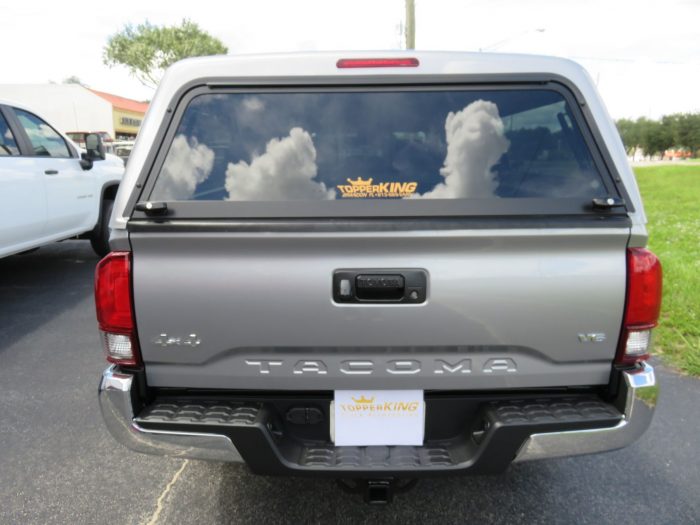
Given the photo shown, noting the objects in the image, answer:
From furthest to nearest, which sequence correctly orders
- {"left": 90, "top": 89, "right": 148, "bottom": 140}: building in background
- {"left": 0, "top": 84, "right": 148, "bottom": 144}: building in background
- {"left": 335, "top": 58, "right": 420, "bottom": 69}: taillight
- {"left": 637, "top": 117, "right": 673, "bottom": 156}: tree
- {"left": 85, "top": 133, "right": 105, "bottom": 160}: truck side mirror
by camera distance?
{"left": 637, "top": 117, "right": 673, "bottom": 156}: tree
{"left": 90, "top": 89, "right": 148, "bottom": 140}: building in background
{"left": 0, "top": 84, "right": 148, "bottom": 144}: building in background
{"left": 85, "top": 133, "right": 105, "bottom": 160}: truck side mirror
{"left": 335, "top": 58, "right": 420, "bottom": 69}: taillight

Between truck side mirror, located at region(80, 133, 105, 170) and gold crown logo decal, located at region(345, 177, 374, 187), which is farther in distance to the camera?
truck side mirror, located at region(80, 133, 105, 170)

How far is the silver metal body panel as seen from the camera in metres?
1.85

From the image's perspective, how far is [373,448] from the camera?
1.99 meters

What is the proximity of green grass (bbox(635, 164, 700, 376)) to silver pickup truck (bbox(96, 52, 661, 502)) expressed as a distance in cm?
280

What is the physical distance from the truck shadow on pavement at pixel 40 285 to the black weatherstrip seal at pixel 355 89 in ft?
11.3

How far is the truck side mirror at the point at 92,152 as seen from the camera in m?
6.11

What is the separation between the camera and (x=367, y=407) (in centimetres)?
197

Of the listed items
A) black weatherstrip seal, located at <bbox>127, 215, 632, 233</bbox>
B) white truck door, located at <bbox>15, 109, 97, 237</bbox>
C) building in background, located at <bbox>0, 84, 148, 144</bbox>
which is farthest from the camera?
building in background, located at <bbox>0, 84, 148, 144</bbox>

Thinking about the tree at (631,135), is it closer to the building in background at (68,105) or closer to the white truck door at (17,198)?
the building in background at (68,105)

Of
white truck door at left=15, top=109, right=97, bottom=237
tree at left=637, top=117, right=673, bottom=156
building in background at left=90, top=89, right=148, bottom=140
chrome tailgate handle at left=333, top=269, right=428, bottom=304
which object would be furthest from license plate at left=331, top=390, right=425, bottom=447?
tree at left=637, top=117, right=673, bottom=156

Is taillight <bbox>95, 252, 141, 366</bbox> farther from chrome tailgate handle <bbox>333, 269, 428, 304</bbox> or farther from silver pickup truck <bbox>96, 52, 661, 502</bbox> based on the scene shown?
chrome tailgate handle <bbox>333, 269, 428, 304</bbox>

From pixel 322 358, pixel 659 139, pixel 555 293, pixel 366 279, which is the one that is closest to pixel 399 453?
pixel 322 358

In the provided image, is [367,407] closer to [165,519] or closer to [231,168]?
[231,168]

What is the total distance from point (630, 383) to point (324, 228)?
1.23m
